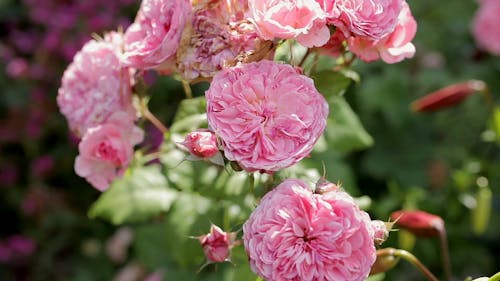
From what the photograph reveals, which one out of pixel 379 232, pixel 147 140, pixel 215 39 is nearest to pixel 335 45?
pixel 215 39

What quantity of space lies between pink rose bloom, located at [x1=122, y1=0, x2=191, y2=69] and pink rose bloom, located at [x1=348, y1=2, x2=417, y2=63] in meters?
0.25

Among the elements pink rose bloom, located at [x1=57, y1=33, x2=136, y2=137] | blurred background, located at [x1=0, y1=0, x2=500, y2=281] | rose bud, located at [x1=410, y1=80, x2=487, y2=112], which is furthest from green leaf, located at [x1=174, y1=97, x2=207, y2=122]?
blurred background, located at [x1=0, y1=0, x2=500, y2=281]

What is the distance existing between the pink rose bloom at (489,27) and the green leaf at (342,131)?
1041 millimetres

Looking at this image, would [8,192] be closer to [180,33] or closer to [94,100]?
[94,100]

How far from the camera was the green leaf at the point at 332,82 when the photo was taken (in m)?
1.25

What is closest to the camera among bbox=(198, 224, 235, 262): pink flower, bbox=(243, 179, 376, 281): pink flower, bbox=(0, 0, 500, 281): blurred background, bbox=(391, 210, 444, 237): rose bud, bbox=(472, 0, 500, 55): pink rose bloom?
bbox=(243, 179, 376, 281): pink flower

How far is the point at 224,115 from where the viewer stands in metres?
0.98

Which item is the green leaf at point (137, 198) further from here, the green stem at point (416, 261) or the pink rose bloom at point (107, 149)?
the green stem at point (416, 261)

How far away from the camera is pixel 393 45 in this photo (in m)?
1.16

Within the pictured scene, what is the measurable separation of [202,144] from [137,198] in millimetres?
562

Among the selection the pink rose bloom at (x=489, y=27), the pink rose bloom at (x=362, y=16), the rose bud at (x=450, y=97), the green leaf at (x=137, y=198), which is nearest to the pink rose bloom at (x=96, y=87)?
the green leaf at (x=137, y=198)

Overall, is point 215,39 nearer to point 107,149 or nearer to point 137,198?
point 107,149

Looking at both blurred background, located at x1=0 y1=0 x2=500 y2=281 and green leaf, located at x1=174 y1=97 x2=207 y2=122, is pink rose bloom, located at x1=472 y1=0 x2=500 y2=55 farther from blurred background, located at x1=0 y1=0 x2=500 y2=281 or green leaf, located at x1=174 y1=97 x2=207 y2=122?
green leaf, located at x1=174 y1=97 x2=207 y2=122

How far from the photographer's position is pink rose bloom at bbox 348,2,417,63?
1.15 m
